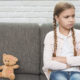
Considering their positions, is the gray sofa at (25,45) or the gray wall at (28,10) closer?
the gray sofa at (25,45)

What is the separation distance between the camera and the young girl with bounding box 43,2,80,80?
178 centimetres

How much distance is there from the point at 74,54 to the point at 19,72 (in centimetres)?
64

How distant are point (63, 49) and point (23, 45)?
537 mm

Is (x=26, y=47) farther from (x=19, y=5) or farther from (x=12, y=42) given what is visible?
(x=19, y=5)

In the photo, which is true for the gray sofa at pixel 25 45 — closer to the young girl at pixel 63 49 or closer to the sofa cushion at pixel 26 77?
the sofa cushion at pixel 26 77

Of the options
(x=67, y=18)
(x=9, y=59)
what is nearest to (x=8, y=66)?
(x=9, y=59)

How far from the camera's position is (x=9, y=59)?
6.92 ft

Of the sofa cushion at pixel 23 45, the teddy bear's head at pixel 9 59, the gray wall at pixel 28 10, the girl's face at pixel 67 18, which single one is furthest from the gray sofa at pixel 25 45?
the girl's face at pixel 67 18

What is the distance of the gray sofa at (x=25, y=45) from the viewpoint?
227 centimetres

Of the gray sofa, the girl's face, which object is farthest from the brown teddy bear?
the girl's face

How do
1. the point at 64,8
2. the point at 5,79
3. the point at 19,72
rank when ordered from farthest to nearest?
1. the point at 19,72
2. the point at 5,79
3. the point at 64,8

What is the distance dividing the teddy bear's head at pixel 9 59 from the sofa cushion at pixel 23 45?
13cm

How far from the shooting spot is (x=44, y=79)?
2.15 meters

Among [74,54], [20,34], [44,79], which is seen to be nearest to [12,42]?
[20,34]
